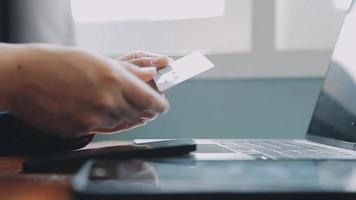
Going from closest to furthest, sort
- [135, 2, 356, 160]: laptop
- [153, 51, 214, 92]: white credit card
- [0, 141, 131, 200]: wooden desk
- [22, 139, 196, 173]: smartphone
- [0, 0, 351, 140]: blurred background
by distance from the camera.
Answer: [0, 141, 131, 200]: wooden desk
[22, 139, 196, 173]: smartphone
[153, 51, 214, 92]: white credit card
[135, 2, 356, 160]: laptop
[0, 0, 351, 140]: blurred background

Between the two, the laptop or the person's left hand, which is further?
the laptop

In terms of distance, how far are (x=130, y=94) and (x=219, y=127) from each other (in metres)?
0.87

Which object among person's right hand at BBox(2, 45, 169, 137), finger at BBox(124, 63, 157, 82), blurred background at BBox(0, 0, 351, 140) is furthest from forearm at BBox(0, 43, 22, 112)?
blurred background at BBox(0, 0, 351, 140)

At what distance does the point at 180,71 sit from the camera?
0.62 meters

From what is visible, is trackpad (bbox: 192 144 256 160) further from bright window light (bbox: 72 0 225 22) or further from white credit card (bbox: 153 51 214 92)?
bright window light (bbox: 72 0 225 22)

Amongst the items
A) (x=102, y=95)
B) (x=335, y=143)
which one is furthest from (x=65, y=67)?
(x=335, y=143)

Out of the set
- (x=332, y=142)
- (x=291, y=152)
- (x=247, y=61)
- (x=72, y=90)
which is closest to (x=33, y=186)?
(x=72, y=90)

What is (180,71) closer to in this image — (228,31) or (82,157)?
(82,157)

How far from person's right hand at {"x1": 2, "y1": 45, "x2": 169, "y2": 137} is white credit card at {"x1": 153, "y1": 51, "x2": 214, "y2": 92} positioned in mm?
149

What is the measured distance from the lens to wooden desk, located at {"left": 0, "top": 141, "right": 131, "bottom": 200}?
0.35m

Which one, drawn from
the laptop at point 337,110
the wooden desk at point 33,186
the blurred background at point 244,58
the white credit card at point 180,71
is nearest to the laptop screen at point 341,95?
the laptop at point 337,110

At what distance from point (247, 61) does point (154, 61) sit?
0.60 m

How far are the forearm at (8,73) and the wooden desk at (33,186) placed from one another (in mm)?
67

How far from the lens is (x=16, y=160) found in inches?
24.5
